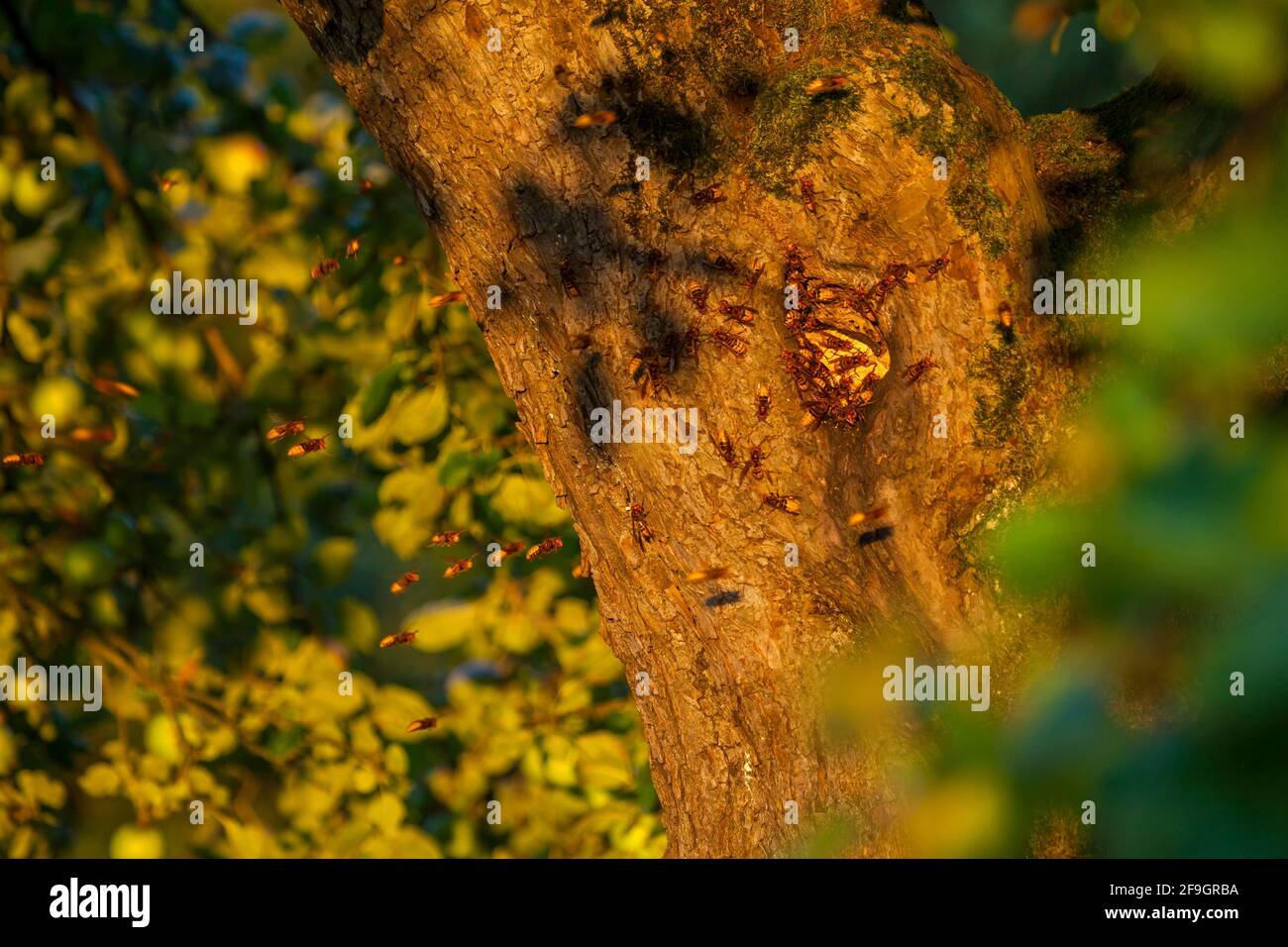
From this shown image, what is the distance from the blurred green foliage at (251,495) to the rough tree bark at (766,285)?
159 centimetres

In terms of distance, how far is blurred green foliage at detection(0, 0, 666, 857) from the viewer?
3.58m

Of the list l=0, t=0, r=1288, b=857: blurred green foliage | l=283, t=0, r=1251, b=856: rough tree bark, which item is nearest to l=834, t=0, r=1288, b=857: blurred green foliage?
l=283, t=0, r=1251, b=856: rough tree bark

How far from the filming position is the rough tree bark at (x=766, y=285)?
1.87 m

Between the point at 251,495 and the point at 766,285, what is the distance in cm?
244

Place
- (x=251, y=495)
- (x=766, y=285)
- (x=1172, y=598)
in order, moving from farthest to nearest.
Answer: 1. (x=251, y=495)
2. (x=766, y=285)
3. (x=1172, y=598)

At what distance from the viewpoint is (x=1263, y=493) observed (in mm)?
650

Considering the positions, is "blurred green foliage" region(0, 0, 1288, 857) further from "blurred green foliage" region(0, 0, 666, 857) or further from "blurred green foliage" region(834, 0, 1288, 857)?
"blurred green foliage" region(834, 0, 1288, 857)

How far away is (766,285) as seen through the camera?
189cm

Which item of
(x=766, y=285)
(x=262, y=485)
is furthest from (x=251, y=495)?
(x=766, y=285)

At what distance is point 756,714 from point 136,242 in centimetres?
289

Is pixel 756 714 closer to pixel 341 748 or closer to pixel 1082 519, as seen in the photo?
pixel 1082 519

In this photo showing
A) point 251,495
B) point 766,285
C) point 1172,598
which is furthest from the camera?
point 251,495

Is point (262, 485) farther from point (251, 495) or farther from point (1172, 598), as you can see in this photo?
point (1172, 598)

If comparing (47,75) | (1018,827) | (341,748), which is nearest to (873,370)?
(1018,827)
